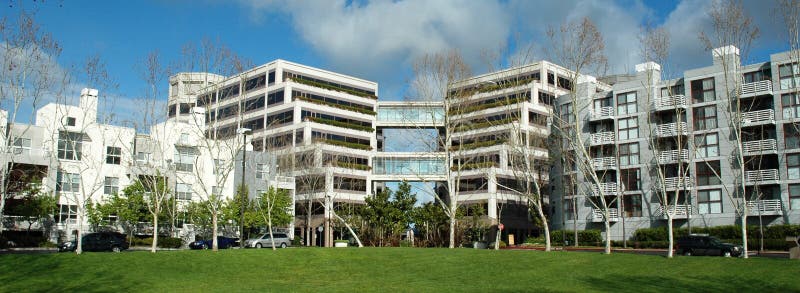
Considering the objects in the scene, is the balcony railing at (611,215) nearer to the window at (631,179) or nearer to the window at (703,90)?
the window at (631,179)

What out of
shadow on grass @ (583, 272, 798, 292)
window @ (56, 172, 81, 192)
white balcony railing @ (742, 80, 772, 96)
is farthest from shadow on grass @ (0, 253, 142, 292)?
white balcony railing @ (742, 80, 772, 96)

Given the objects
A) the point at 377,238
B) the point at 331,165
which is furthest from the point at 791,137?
the point at 331,165

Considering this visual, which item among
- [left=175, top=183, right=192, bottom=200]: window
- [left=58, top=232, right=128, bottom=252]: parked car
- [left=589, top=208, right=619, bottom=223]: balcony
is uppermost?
[left=175, top=183, right=192, bottom=200]: window

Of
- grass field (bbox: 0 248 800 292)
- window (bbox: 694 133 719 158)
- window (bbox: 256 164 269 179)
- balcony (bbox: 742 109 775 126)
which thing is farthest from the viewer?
window (bbox: 256 164 269 179)

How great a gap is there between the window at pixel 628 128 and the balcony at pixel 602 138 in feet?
3.28

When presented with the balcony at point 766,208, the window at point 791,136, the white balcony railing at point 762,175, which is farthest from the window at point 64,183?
the window at point 791,136

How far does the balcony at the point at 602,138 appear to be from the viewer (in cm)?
6900

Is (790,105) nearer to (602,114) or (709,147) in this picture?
(709,147)

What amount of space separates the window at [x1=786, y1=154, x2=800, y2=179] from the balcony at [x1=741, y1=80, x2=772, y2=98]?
18.7 ft

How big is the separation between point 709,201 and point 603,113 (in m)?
13.7

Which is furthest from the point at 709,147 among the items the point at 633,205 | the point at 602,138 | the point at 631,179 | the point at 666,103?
the point at 602,138

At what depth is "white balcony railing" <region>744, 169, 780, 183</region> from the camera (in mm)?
58188

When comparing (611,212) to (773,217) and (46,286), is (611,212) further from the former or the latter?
(46,286)

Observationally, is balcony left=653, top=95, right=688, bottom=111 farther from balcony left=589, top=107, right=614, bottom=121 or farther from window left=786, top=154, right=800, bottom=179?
window left=786, top=154, right=800, bottom=179
